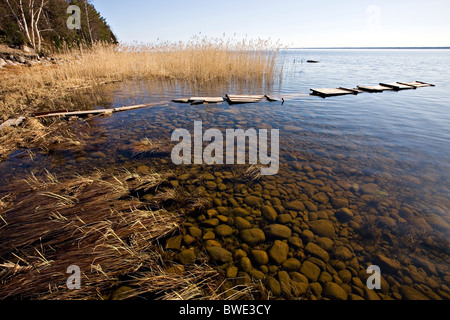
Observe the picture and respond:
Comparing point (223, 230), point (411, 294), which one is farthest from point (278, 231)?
point (411, 294)

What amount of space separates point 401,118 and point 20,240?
9460mm

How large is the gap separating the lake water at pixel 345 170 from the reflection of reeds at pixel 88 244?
0.54 m

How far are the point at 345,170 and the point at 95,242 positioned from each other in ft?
13.0

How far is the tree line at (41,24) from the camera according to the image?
17672 mm

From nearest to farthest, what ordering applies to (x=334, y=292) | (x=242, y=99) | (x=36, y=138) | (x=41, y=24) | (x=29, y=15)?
(x=334, y=292), (x=36, y=138), (x=242, y=99), (x=29, y=15), (x=41, y=24)

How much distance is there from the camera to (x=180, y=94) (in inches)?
364

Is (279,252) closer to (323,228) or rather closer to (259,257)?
(259,257)

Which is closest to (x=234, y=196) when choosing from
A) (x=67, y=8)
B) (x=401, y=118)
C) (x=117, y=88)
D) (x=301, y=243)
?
(x=301, y=243)

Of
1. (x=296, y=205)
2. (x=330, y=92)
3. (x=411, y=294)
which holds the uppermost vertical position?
(x=330, y=92)

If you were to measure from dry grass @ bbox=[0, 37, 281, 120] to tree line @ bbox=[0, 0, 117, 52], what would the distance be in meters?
1.92

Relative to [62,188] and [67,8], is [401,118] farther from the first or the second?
[67,8]

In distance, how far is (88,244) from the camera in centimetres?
200

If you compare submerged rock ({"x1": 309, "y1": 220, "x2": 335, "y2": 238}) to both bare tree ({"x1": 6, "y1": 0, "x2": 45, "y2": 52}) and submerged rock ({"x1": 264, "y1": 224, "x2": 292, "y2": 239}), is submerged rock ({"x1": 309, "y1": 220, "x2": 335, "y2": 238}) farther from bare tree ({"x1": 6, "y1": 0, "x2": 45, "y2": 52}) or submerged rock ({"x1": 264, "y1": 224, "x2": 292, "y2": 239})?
bare tree ({"x1": 6, "y1": 0, "x2": 45, "y2": 52})

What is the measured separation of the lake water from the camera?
2039 millimetres
